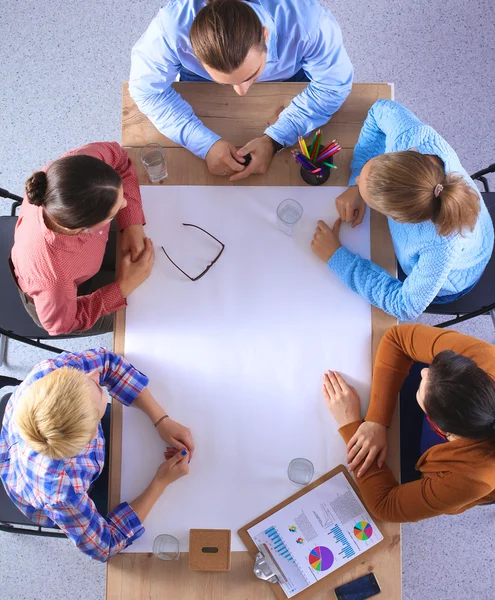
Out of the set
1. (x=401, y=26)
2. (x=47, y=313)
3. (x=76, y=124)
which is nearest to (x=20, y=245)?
(x=47, y=313)

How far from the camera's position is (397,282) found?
1.39 m

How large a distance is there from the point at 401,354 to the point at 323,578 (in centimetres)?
57

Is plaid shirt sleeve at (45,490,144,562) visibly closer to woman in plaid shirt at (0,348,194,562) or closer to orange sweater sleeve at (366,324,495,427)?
woman in plaid shirt at (0,348,194,562)

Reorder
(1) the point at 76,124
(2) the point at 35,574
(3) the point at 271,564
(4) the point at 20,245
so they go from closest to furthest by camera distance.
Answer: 1. (3) the point at 271,564
2. (4) the point at 20,245
3. (2) the point at 35,574
4. (1) the point at 76,124

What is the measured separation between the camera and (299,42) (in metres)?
1.41

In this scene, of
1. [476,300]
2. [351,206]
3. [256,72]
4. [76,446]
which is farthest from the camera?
[476,300]

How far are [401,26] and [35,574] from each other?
2683 mm

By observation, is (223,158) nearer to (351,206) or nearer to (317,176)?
(317,176)

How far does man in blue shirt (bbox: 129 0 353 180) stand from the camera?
4.46 ft

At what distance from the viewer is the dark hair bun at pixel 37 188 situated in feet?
4.07

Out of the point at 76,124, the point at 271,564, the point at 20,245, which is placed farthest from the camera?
the point at 76,124

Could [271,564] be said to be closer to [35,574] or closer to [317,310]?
[317,310]

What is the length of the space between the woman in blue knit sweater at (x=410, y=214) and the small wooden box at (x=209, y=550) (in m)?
0.69

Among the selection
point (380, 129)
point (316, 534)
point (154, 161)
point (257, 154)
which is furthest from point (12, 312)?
point (380, 129)
